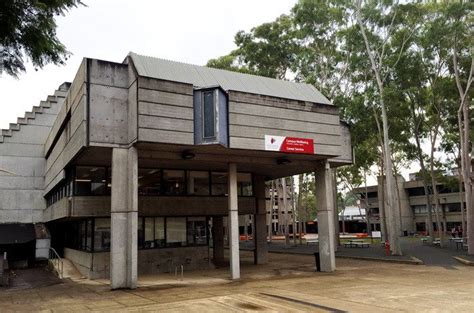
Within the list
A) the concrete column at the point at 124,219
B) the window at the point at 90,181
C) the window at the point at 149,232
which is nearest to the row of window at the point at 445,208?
the window at the point at 149,232

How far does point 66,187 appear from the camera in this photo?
24.5 m

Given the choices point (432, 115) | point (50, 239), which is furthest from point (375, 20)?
point (50, 239)

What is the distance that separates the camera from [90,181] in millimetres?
22891

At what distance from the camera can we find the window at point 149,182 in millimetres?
24266

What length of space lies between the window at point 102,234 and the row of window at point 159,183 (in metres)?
1.77

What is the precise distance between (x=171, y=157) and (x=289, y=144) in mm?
5960

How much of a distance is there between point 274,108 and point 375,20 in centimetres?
1825

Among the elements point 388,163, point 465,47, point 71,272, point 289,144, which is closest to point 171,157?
point 289,144

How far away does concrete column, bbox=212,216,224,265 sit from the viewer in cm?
3081

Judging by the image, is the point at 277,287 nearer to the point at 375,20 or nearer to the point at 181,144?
the point at 181,144

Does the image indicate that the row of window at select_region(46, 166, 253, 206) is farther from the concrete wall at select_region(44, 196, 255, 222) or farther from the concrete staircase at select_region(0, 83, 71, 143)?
the concrete staircase at select_region(0, 83, 71, 143)

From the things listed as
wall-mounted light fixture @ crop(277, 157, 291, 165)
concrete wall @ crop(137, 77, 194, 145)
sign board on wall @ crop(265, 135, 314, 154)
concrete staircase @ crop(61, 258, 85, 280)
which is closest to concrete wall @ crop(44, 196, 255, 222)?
concrete staircase @ crop(61, 258, 85, 280)

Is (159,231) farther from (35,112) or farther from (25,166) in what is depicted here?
(35,112)

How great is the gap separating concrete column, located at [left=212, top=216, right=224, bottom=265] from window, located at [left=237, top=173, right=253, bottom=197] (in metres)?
2.80
